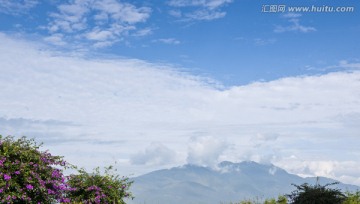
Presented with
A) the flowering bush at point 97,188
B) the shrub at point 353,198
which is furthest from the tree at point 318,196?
the flowering bush at point 97,188

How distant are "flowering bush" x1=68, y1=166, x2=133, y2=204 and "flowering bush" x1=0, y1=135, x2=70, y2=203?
1.21m

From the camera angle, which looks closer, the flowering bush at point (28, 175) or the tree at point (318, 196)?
the flowering bush at point (28, 175)

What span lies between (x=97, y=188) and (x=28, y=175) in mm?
4813

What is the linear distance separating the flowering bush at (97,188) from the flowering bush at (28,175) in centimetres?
121

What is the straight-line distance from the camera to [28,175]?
24.9 m

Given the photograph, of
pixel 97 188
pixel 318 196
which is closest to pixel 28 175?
pixel 97 188

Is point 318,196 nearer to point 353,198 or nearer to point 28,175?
point 353,198

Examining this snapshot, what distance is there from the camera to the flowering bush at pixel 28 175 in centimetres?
2402

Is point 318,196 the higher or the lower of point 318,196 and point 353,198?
the higher

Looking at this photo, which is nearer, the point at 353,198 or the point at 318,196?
the point at 353,198

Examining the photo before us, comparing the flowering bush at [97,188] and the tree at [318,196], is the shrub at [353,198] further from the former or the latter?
the flowering bush at [97,188]

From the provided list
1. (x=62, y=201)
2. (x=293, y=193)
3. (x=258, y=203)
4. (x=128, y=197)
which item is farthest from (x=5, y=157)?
(x=293, y=193)

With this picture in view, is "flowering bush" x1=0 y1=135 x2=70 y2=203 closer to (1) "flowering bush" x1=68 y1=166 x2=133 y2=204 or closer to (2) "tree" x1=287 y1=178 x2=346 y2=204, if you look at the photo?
(1) "flowering bush" x1=68 y1=166 x2=133 y2=204

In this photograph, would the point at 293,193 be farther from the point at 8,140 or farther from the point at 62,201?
the point at 8,140
